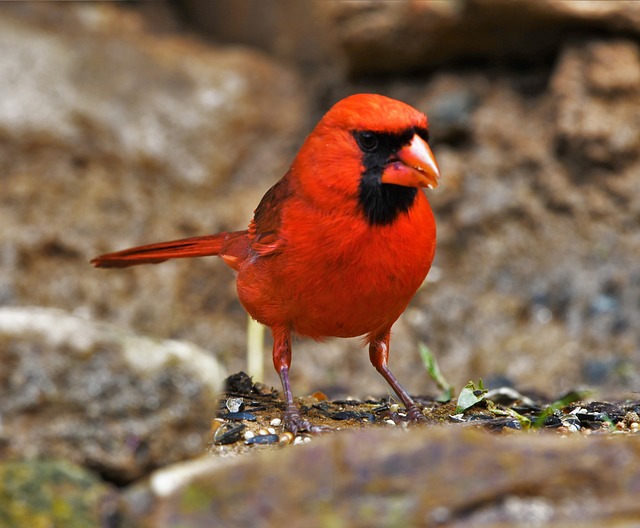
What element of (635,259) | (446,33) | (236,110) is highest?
(446,33)

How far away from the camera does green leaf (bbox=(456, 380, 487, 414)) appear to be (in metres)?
3.21

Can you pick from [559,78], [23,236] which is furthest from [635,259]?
[23,236]

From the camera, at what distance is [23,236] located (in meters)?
5.55

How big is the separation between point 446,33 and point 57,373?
4117 millimetres

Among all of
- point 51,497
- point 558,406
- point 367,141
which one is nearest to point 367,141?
point 367,141

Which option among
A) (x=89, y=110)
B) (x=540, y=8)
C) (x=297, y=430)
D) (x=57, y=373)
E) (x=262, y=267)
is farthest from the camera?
(x=89, y=110)

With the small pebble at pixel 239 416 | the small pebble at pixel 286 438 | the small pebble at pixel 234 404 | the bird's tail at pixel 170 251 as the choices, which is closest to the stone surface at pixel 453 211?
the bird's tail at pixel 170 251

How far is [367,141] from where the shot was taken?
2867 mm

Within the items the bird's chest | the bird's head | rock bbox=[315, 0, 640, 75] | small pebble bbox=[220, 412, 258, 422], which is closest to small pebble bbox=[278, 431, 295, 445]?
small pebble bbox=[220, 412, 258, 422]

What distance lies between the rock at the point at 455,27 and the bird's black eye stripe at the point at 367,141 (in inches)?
108

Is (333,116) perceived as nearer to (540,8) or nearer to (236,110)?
(540,8)

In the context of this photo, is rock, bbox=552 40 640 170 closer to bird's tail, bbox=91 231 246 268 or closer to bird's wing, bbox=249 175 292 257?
bird's tail, bbox=91 231 246 268

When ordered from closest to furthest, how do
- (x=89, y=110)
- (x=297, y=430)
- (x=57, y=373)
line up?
(x=57, y=373) < (x=297, y=430) < (x=89, y=110)

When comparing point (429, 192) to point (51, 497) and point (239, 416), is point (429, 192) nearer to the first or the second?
point (239, 416)
